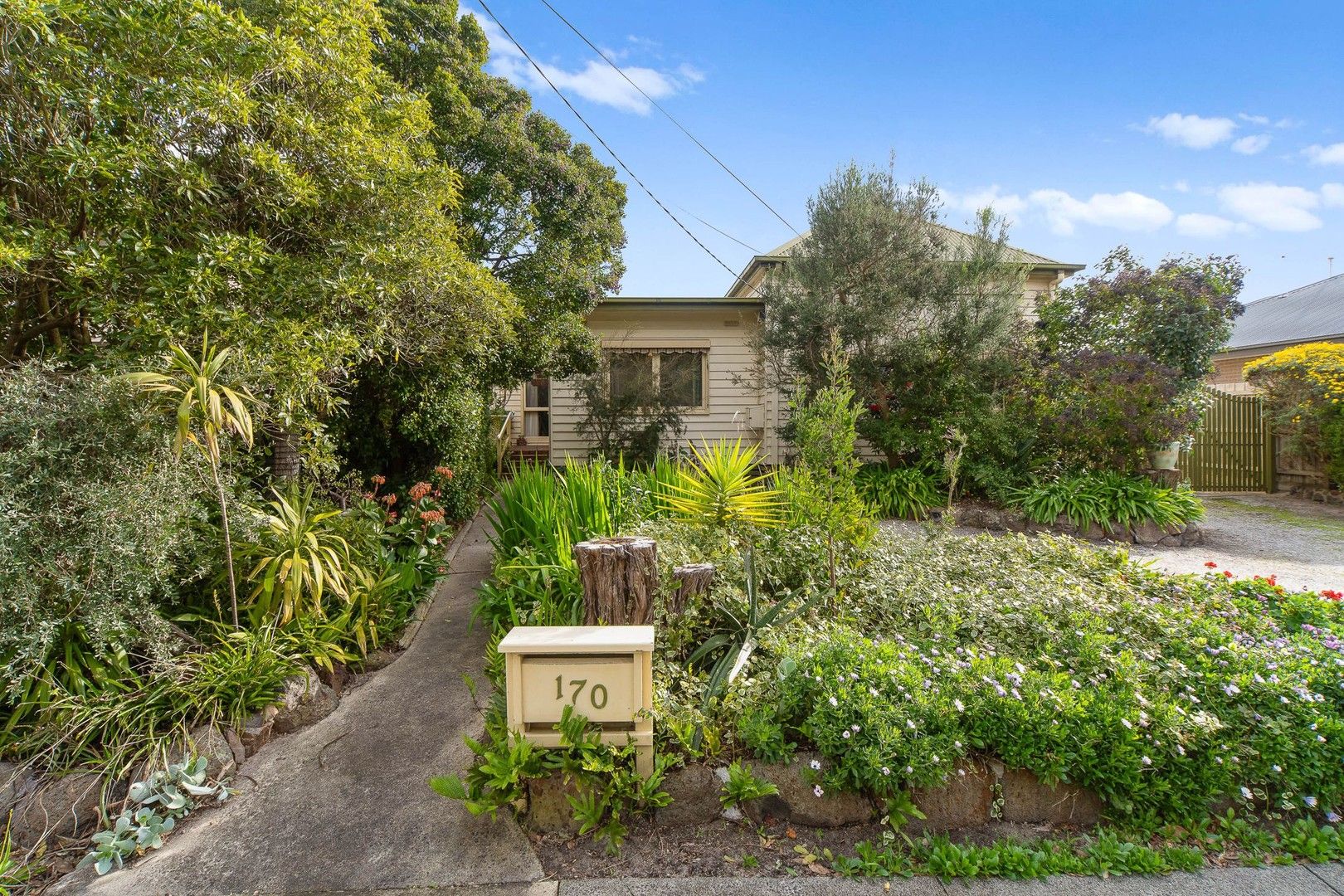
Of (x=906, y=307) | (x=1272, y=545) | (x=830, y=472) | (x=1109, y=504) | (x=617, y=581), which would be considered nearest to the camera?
(x=617, y=581)

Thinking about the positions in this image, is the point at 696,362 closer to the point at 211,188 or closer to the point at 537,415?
the point at 537,415

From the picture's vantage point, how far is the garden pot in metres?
7.12

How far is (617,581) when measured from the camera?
2607mm

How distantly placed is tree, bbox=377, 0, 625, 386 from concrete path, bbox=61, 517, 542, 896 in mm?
4904

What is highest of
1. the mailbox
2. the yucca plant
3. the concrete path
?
the yucca plant

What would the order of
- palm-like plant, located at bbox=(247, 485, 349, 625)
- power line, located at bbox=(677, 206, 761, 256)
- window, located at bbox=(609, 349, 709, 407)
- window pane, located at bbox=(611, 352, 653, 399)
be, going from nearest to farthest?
palm-like plant, located at bbox=(247, 485, 349, 625) → window pane, located at bbox=(611, 352, 653, 399) → window, located at bbox=(609, 349, 709, 407) → power line, located at bbox=(677, 206, 761, 256)

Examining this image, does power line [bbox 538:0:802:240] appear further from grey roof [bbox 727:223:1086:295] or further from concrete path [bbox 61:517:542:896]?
concrete path [bbox 61:517:542:896]

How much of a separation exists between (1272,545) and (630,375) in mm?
8455

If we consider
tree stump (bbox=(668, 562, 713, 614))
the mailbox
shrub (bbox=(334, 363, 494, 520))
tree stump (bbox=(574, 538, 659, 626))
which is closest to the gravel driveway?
tree stump (bbox=(668, 562, 713, 614))

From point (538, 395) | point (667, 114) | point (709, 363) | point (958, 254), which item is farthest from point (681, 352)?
point (958, 254)

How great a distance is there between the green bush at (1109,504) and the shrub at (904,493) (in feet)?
3.02

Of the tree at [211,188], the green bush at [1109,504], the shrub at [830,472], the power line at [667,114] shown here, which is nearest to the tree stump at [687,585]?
the shrub at [830,472]

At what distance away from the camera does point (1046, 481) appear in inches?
290

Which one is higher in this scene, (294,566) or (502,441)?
(502,441)
